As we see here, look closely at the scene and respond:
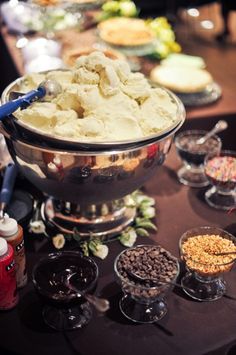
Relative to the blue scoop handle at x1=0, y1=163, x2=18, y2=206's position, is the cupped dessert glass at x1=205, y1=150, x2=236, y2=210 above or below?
below

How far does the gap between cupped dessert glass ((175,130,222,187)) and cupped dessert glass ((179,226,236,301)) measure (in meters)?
0.33

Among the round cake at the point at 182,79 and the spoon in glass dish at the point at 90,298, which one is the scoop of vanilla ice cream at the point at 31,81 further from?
the round cake at the point at 182,79

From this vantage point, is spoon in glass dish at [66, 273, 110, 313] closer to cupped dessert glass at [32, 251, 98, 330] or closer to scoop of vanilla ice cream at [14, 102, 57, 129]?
cupped dessert glass at [32, 251, 98, 330]

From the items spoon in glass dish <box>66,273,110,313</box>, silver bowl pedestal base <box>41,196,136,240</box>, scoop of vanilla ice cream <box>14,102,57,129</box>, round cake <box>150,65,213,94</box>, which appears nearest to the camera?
spoon in glass dish <box>66,273,110,313</box>

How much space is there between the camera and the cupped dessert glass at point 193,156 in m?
1.43

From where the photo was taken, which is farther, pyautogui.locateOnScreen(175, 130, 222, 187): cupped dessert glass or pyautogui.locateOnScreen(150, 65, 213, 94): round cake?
pyautogui.locateOnScreen(150, 65, 213, 94): round cake

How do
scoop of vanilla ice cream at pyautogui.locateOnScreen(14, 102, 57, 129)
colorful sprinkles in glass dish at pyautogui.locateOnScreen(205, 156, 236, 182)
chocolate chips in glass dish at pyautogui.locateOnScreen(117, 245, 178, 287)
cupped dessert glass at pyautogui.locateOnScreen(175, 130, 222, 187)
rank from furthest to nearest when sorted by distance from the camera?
cupped dessert glass at pyautogui.locateOnScreen(175, 130, 222, 187)
colorful sprinkles in glass dish at pyautogui.locateOnScreen(205, 156, 236, 182)
scoop of vanilla ice cream at pyautogui.locateOnScreen(14, 102, 57, 129)
chocolate chips in glass dish at pyautogui.locateOnScreen(117, 245, 178, 287)

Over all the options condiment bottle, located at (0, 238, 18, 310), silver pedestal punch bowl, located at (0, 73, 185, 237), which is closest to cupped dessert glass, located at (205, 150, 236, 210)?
silver pedestal punch bowl, located at (0, 73, 185, 237)

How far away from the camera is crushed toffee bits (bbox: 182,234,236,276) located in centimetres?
102

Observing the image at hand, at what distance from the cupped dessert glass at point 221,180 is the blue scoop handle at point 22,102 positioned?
Answer: 48 cm

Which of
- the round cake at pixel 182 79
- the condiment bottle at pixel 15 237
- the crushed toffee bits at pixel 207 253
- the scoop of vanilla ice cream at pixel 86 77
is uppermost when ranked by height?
the scoop of vanilla ice cream at pixel 86 77

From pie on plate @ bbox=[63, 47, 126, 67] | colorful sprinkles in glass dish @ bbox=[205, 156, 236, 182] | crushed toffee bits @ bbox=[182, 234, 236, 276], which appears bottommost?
colorful sprinkles in glass dish @ bbox=[205, 156, 236, 182]

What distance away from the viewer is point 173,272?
100 centimetres

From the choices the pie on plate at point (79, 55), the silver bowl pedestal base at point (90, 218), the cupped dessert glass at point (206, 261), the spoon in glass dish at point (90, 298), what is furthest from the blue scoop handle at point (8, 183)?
the pie on plate at point (79, 55)
